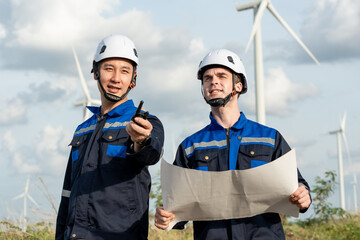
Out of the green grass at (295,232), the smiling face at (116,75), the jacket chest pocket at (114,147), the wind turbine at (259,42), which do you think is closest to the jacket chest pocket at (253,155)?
the jacket chest pocket at (114,147)

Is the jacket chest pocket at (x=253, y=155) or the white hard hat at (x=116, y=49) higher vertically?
the white hard hat at (x=116, y=49)

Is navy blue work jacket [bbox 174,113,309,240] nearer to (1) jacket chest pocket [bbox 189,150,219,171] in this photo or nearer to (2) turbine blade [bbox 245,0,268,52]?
(1) jacket chest pocket [bbox 189,150,219,171]

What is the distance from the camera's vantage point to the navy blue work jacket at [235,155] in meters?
3.79

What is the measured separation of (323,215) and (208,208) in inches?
431


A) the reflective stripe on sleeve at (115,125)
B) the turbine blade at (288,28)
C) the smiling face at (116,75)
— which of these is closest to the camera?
the reflective stripe on sleeve at (115,125)

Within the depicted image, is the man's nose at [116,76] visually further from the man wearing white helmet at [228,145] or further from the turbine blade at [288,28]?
the turbine blade at [288,28]

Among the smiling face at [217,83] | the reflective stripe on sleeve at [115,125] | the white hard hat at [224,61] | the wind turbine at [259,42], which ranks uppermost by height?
the wind turbine at [259,42]

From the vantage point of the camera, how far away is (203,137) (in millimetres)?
4203

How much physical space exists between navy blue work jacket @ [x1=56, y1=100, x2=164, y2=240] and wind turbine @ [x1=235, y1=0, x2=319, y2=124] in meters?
10.6

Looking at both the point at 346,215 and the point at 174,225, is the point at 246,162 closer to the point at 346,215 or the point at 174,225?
the point at 174,225

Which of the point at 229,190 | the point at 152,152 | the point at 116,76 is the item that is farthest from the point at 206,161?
the point at 116,76

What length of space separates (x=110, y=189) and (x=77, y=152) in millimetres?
648

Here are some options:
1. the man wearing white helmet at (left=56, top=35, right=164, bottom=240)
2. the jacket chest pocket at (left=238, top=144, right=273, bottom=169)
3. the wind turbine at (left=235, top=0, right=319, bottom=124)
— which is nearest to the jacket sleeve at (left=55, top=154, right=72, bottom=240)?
the man wearing white helmet at (left=56, top=35, right=164, bottom=240)

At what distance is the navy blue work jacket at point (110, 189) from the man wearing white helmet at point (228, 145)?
0.97ft
